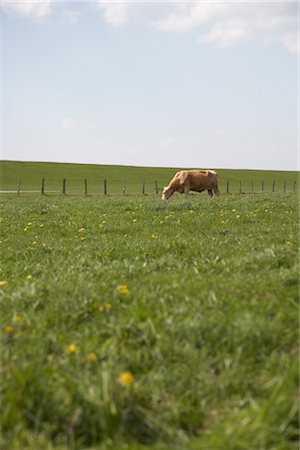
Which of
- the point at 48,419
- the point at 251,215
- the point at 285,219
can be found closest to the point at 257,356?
the point at 48,419

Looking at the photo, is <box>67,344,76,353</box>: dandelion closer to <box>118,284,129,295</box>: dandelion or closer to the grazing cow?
<box>118,284,129,295</box>: dandelion

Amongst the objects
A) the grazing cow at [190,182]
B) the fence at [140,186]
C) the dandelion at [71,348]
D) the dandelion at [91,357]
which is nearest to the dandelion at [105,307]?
the dandelion at [71,348]

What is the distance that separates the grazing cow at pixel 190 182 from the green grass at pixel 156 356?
2650cm

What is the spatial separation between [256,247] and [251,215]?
5.99m

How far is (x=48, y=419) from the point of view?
3.27 metres

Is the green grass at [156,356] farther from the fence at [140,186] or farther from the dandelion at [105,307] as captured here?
the fence at [140,186]

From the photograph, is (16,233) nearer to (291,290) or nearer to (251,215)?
(251,215)

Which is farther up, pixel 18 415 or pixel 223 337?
pixel 223 337

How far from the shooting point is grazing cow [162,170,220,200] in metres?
33.2

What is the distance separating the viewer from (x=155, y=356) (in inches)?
154

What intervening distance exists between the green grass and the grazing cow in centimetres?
2650

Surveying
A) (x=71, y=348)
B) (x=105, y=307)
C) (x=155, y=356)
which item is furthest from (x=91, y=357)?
(x=105, y=307)

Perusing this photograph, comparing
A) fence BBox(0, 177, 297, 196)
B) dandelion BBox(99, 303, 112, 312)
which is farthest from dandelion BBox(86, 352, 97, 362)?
fence BBox(0, 177, 297, 196)

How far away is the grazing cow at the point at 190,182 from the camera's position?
33188mm
